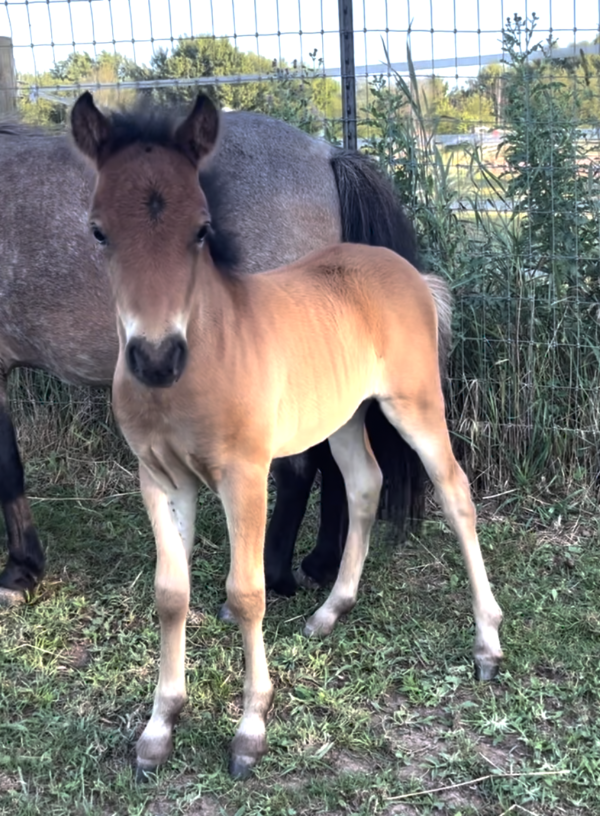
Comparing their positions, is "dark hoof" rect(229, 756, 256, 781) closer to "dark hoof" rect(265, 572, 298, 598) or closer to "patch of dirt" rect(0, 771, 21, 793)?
"patch of dirt" rect(0, 771, 21, 793)

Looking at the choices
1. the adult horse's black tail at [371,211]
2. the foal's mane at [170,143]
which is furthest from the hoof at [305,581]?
the foal's mane at [170,143]

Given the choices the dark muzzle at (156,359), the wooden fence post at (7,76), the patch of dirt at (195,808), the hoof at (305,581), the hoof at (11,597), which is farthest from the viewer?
the wooden fence post at (7,76)

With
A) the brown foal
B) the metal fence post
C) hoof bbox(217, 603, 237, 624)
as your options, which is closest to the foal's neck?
the brown foal

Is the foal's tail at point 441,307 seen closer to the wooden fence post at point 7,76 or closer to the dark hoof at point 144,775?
the dark hoof at point 144,775

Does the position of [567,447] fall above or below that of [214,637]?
above

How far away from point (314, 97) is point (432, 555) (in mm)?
2495

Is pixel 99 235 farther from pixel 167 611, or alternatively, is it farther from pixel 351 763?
pixel 351 763

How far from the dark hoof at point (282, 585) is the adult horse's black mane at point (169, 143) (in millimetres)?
1406

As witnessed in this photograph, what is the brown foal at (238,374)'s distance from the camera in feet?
6.33

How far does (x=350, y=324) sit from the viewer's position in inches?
104

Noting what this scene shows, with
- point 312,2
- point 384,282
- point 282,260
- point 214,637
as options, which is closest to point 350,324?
point 384,282

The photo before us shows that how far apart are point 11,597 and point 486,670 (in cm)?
185

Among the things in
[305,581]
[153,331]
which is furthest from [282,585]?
[153,331]

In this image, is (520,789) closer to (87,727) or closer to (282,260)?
(87,727)
